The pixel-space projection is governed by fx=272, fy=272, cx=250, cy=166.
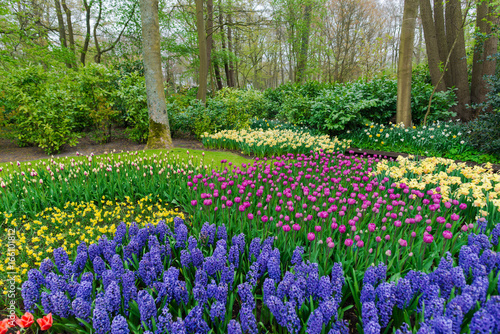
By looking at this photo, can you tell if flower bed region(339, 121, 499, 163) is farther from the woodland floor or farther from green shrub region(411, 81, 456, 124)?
the woodland floor

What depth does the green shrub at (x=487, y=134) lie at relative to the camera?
19.7ft

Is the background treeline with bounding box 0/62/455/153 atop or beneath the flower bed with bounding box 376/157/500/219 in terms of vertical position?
atop

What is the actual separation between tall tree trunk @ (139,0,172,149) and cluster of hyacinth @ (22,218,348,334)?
223 inches

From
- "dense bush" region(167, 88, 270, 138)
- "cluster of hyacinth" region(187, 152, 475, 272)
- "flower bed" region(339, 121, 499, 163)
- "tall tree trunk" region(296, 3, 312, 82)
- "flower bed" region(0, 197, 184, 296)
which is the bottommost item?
"flower bed" region(0, 197, 184, 296)

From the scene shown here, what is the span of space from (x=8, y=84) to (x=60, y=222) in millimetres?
7188

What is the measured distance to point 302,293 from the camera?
171 cm

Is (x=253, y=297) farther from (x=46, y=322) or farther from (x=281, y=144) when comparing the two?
(x=281, y=144)

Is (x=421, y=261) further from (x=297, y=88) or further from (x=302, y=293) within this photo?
(x=297, y=88)

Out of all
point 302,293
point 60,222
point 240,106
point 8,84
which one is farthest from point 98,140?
point 302,293

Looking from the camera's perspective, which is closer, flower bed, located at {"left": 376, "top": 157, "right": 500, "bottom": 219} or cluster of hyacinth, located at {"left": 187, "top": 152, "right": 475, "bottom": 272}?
cluster of hyacinth, located at {"left": 187, "top": 152, "right": 475, "bottom": 272}

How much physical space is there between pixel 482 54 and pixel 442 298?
10.0 metres

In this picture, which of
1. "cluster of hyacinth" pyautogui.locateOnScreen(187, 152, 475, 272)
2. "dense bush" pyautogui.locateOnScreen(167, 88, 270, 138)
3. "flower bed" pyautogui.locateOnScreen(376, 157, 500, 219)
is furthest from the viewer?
"dense bush" pyautogui.locateOnScreen(167, 88, 270, 138)

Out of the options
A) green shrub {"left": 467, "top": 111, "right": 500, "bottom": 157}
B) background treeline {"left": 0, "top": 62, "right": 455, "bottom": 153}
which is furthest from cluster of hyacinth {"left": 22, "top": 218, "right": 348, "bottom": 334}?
background treeline {"left": 0, "top": 62, "right": 455, "bottom": 153}

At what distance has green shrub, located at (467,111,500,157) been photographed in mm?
5996
